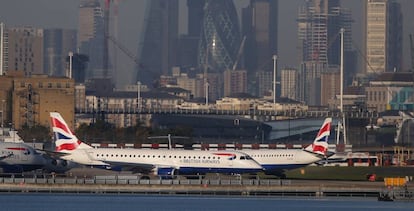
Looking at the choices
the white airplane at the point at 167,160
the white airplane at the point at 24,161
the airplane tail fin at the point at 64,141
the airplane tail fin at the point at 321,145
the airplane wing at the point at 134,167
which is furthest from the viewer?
the airplane tail fin at the point at 321,145

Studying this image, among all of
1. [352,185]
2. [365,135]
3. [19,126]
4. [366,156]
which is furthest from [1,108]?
[352,185]

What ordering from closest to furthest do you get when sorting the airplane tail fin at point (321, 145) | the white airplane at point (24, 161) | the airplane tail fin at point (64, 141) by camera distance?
the white airplane at point (24, 161) < the airplane tail fin at point (64, 141) < the airplane tail fin at point (321, 145)

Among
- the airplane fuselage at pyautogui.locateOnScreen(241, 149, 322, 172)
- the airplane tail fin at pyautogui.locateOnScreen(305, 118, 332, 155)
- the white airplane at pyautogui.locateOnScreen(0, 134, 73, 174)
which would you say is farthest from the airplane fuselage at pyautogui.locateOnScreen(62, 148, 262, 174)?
the airplane tail fin at pyautogui.locateOnScreen(305, 118, 332, 155)

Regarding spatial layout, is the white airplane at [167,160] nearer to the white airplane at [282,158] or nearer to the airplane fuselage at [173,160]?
the airplane fuselage at [173,160]

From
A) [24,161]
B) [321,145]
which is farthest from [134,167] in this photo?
[321,145]

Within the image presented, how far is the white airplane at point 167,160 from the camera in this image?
10288 centimetres

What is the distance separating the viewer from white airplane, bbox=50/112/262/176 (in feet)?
338

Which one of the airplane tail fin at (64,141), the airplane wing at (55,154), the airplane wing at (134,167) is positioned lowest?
the airplane wing at (134,167)

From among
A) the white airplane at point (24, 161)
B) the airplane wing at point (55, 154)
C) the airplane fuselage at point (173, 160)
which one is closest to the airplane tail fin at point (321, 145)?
the airplane fuselage at point (173, 160)

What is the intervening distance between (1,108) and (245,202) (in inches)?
4123

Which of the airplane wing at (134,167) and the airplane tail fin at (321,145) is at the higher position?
the airplane tail fin at (321,145)

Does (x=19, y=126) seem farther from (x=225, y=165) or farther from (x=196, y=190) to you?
(x=196, y=190)

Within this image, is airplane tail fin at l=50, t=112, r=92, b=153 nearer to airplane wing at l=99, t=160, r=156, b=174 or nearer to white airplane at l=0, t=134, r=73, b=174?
white airplane at l=0, t=134, r=73, b=174

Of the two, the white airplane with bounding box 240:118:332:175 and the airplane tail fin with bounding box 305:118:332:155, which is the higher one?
the airplane tail fin with bounding box 305:118:332:155
